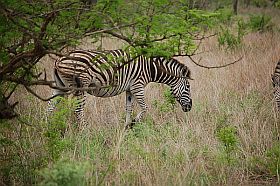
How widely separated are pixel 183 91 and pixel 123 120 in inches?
46.7

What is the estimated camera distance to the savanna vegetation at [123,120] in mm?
4340

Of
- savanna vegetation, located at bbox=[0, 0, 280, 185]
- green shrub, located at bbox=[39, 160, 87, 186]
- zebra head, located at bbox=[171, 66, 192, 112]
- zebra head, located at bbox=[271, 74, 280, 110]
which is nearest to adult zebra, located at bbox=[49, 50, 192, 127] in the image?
zebra head, located at bbox=[171, 66, 192, 112]

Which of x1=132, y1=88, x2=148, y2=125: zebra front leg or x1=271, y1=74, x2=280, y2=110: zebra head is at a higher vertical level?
x1=271, y1=74, x2=280, y2=110: zebra head

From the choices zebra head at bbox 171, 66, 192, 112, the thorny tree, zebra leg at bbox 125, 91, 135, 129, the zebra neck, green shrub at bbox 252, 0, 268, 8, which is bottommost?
zebra leg at bbox 125, 91, 135, 129

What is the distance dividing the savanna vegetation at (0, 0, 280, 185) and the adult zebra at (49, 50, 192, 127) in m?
0.25

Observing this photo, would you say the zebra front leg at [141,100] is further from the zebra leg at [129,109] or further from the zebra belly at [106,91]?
the zebra belly at [106,91]

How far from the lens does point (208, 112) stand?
298 inches

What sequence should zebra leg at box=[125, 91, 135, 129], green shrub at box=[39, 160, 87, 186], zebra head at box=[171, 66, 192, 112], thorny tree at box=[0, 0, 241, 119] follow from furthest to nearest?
zebra head at box=[171, 66, 192, 112] → zebra leg at box=[125, 91, 135, 129] → thorny tree at box=[0, 0, 241, 119] → green shrub at box=[39, 160, 87, 186]

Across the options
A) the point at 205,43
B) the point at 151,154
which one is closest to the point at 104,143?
the point at 151,154

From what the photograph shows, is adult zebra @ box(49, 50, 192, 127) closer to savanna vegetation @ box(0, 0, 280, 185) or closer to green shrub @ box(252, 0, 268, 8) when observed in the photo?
savanna vegetation @ box(0, 0, 280, 185)

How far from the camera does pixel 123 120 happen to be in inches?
304

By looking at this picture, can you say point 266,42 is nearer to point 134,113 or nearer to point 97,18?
point 134,113

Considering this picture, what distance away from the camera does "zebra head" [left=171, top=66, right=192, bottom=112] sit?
806 cm

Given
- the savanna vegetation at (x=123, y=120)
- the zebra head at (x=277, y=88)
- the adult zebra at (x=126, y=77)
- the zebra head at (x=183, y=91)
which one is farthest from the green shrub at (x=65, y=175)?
the zebra head at (x=277, y=88)
